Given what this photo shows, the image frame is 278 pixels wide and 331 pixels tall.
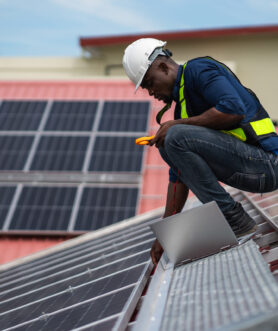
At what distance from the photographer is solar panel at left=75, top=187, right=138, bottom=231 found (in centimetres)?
1059

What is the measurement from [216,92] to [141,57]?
730 mm

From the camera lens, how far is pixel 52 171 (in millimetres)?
11555

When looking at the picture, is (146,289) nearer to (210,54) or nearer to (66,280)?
(66,280)

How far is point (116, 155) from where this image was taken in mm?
11703

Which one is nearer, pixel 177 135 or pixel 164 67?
pixel 177 135

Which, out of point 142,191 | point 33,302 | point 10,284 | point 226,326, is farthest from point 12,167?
point 226,326

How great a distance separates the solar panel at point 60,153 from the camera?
11641 mm

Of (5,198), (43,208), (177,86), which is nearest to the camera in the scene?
(177,86)

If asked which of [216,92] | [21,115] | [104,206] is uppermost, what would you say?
[21,115]

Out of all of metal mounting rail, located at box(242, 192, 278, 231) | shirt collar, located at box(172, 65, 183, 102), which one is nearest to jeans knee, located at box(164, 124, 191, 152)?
shirt collar, located at box(172, 65, 183, 102)

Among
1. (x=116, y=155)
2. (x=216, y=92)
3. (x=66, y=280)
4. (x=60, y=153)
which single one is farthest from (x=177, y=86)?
(x=60, y=153)

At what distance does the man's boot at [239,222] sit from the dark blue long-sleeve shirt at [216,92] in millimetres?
534

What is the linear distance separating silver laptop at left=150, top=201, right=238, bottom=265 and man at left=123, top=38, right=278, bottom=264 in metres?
0.34

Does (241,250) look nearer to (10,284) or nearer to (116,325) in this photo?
(116,325)
